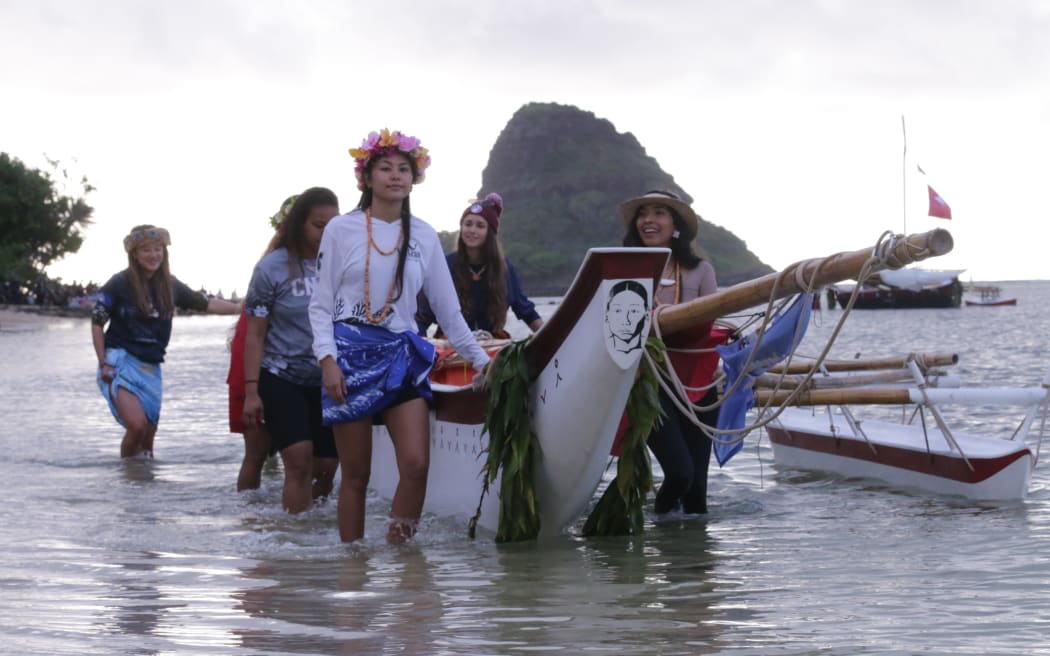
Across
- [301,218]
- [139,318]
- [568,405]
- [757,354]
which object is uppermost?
[301,218]

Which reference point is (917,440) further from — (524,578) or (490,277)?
(524,578)

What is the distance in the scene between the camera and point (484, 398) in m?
6.25

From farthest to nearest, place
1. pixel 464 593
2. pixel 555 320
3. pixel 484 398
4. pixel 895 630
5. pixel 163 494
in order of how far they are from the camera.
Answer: pixel 163 494 → pixel 484 398 → pixel 555 320 → pixel 464 593 → pixel 895 630

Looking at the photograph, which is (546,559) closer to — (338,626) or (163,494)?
(338,626)

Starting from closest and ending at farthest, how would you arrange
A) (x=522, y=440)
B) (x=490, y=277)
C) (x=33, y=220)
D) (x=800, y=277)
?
1. (x=800, y=277)
2. (x=522, y=440)
3. (x=490, y=277)
4. (x=33, y=220)

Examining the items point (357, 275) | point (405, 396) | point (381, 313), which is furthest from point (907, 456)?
point (357, 275)

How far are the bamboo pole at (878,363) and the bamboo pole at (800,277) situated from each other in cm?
286

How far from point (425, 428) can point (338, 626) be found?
1.44 m

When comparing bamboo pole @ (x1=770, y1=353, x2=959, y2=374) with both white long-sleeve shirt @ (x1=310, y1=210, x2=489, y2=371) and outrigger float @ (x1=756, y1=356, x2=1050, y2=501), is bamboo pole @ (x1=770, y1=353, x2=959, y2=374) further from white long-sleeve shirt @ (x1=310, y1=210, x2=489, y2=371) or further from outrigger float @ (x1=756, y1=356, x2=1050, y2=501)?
white long-sleeve shirt @ (x1=310, y1=210, x2=489, y2=371)

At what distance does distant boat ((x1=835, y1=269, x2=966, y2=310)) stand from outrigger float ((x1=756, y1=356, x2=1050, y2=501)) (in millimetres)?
78869

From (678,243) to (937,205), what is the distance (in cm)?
3949

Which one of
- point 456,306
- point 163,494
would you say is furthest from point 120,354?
point 456,306

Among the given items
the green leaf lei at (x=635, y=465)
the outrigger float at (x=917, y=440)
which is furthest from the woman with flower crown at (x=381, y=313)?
the outrigger float at (x=917, y=440)

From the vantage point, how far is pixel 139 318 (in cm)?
959
